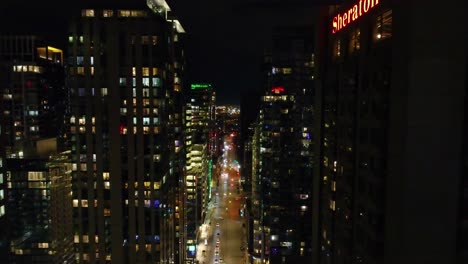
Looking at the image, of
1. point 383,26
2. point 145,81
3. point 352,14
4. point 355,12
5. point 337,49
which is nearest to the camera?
point 383,26

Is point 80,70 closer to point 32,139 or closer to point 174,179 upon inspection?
point 174,179

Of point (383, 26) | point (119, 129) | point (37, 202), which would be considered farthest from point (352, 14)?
point (37, 202)

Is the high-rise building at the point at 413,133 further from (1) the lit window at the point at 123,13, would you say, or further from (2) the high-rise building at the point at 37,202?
(2) the high-rise building at the point at 37,202

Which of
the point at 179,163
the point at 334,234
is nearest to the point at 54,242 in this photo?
the point at 179,163

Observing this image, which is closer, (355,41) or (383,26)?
(383,26)

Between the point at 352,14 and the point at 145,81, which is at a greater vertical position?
the point at 352,14

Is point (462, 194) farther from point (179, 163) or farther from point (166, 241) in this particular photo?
point (179, 163)

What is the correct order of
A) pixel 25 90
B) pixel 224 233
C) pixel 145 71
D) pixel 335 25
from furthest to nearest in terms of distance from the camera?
pixel 224 233, pixel 25 90, pixel 145 71, pixel 335 25
